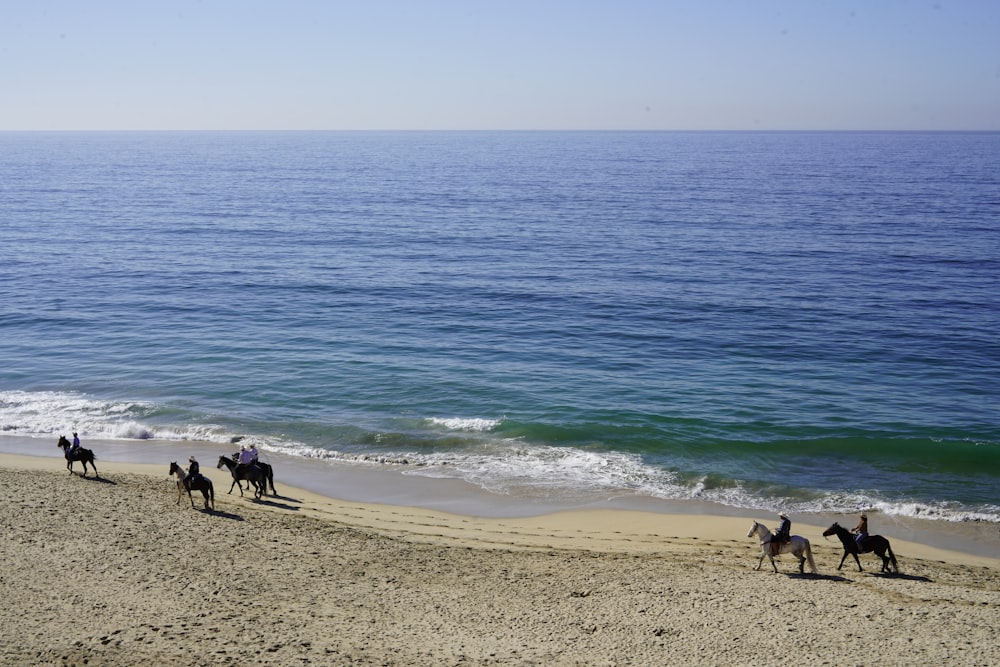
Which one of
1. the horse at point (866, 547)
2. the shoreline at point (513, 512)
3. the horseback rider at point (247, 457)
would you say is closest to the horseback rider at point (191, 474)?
the horseback rider at point (247, 457)

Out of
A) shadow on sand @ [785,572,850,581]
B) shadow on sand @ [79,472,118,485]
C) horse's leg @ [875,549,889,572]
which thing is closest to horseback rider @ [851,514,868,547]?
horse's leg @ [875,549,889,572]

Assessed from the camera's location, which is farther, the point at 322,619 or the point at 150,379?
the point at 150,379

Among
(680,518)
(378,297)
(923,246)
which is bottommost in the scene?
(680,518)

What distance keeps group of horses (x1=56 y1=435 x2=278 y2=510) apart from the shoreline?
2.91 ft

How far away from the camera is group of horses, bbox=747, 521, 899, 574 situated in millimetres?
19625

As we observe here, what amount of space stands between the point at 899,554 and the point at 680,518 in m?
5.85

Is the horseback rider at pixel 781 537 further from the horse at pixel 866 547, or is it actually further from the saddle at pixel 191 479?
the saddle at pixel 191 479

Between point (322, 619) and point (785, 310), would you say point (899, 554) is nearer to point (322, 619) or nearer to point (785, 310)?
point (322, 619)

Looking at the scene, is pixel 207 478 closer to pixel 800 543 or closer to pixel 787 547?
pixel 787 547

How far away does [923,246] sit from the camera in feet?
202

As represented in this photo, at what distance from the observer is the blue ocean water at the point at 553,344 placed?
94.8 feet

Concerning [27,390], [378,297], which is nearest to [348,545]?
[27,390]

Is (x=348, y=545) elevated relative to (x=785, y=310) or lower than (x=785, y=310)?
lower

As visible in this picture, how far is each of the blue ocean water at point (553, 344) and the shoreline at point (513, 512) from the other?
0.92m
